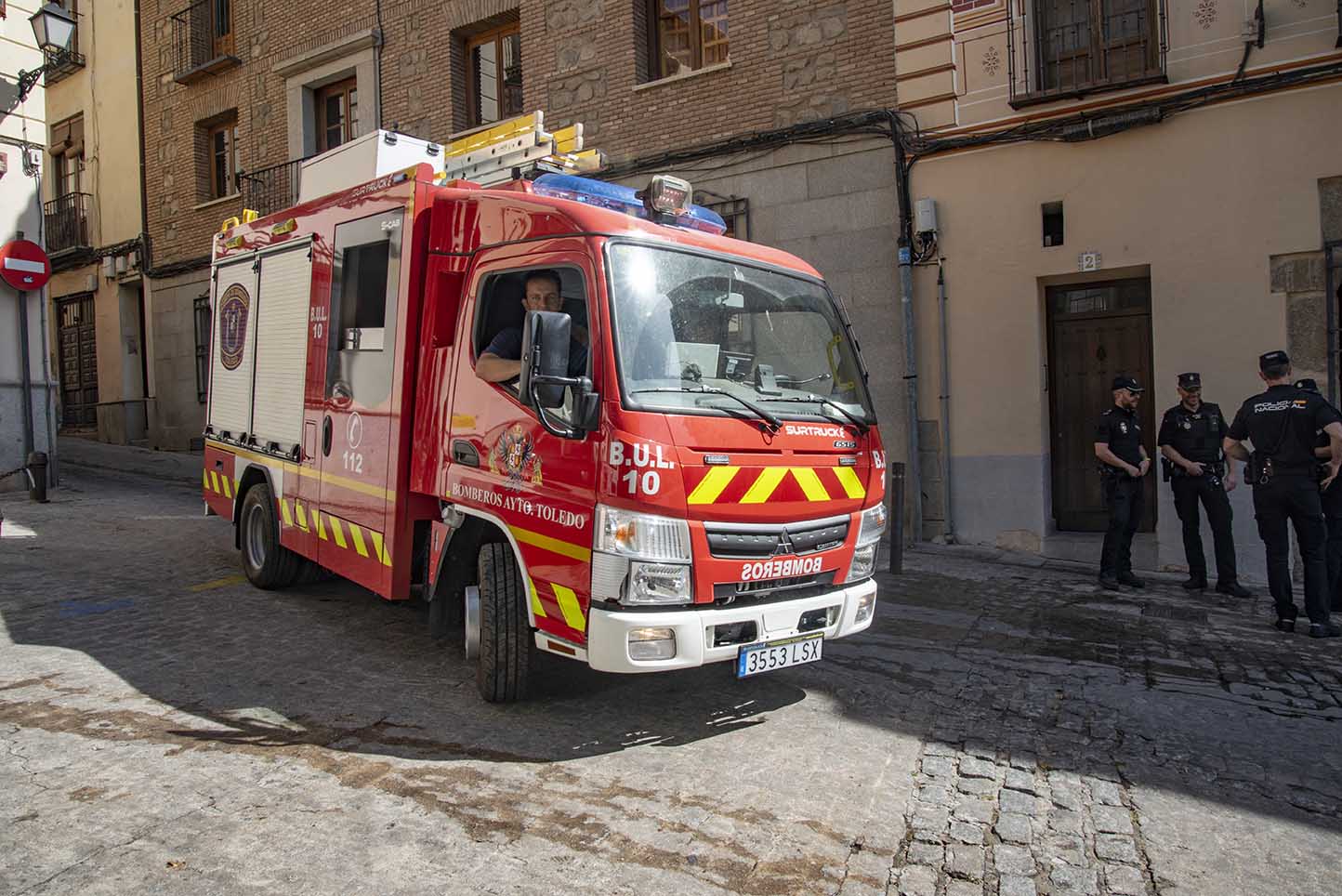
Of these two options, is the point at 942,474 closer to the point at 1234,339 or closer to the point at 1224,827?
the point at 1234,339

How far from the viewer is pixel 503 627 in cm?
457

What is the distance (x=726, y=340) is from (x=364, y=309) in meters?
2.40

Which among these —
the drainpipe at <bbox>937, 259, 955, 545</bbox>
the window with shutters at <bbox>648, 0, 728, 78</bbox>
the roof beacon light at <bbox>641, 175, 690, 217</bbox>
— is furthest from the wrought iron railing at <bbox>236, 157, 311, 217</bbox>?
the roof beacon light at <bbox>641, 175, 690, 217</bbox>

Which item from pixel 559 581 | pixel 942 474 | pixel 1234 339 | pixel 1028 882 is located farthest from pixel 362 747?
pixel 1234 339

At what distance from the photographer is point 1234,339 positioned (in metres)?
8.34

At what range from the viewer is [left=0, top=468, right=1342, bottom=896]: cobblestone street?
3223 mm

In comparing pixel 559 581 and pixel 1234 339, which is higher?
pixel 1234 339

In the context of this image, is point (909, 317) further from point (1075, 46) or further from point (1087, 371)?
point (1075, 46)

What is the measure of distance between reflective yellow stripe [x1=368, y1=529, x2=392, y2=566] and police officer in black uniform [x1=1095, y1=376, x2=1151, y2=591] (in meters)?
5.94

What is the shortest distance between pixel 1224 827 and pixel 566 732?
8.92 feet

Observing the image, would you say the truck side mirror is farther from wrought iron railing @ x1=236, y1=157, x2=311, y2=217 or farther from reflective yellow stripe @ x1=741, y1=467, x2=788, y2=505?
wrought iron railing @ x1=236, y1=157, x2=311, y2=217

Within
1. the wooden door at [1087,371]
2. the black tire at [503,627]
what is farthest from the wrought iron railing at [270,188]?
the black tire at [503,627]

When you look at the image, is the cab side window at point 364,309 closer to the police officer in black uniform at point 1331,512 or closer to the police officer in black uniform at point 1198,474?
the police officer in black uniform at point 1331,512

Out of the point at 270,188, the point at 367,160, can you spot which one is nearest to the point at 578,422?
the point at 367,160
